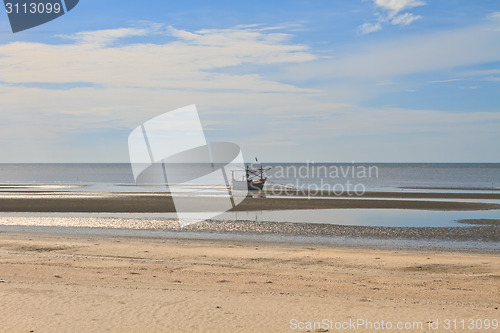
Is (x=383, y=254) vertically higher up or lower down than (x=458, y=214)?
higher up

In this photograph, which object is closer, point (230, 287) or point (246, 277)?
point (230, 287)

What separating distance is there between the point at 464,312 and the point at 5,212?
98.3ft

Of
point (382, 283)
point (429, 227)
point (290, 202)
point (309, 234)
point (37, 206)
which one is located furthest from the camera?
point (290, 202)

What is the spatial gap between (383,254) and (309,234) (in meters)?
6.07

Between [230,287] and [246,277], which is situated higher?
[230,287]

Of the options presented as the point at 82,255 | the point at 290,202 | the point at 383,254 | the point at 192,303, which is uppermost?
the point at 192,303

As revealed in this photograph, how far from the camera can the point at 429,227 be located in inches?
1000

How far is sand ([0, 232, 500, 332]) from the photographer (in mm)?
8938

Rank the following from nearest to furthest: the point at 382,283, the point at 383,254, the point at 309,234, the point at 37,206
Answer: the point at 382,283 → the point at 383,254 → the point at 309,234 → the point at 37,206

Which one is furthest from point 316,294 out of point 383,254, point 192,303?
point 383,254

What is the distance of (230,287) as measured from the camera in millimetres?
11492

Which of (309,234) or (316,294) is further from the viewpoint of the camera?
(309,234)

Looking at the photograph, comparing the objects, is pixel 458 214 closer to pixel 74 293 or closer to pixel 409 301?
pixel 409 301

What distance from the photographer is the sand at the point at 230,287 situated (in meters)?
8.94
